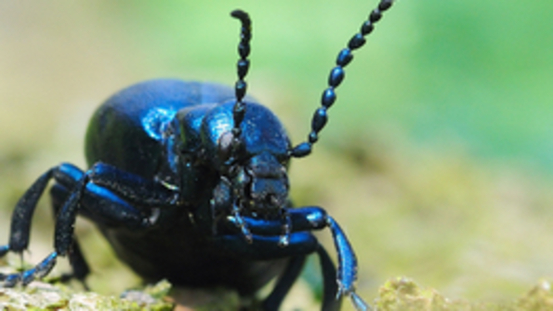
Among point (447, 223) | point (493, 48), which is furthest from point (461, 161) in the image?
point (493, 48)

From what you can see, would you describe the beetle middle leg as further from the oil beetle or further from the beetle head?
the beetle head

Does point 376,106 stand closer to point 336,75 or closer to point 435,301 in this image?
point 336,75

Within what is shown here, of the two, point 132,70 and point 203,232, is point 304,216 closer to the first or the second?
point 203,232

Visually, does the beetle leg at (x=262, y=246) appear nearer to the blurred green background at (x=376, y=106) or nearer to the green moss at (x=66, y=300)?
the green moss at (x=66, y=300)

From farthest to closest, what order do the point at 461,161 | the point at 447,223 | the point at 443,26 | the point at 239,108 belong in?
the point at 443,26
the point at 461,161
the point at 447,223
the point at 239,108

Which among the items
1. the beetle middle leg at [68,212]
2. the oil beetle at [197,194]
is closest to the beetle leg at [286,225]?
the oil beetle at [197,194]

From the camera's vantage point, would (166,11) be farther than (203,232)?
Yes

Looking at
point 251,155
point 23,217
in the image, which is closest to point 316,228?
point 251,155
